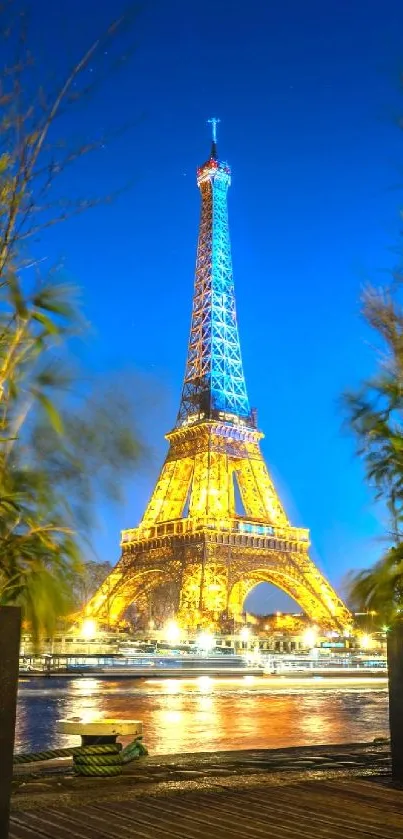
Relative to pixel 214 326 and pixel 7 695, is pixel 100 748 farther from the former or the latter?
pixel 214 326

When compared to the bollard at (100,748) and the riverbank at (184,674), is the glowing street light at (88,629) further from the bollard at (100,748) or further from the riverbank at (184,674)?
the bollard at (100,748)

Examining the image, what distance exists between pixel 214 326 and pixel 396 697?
58.0 metres

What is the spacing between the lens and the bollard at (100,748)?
773 cm

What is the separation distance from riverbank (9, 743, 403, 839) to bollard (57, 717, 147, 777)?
6.3 inches

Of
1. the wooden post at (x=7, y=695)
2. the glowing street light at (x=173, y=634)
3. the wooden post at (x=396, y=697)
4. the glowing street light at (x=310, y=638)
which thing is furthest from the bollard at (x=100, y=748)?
the glowing street light at (x=310, y=638)

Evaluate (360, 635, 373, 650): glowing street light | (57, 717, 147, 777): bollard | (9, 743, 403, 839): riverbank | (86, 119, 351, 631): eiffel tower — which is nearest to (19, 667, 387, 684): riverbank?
(86, 119, 351, 631): eiffel tower

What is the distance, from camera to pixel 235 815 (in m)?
5.75

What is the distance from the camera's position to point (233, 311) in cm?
6581

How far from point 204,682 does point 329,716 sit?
1260 cm

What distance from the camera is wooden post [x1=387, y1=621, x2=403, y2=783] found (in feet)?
22.8

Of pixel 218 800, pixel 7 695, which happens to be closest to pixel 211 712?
pixel 218 800

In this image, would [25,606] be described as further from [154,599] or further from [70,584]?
[154,599]

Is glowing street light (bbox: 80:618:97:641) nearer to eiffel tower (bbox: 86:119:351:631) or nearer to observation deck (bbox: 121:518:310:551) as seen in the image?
eiffel tower (bbox: 86:119:351:631)

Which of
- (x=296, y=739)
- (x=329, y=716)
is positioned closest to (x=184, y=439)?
(x=329, y=716)
